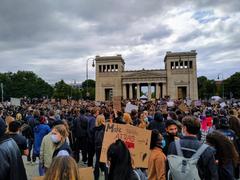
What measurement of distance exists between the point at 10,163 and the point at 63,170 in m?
1.65

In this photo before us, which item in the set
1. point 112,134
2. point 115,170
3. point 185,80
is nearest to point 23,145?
point 112,134

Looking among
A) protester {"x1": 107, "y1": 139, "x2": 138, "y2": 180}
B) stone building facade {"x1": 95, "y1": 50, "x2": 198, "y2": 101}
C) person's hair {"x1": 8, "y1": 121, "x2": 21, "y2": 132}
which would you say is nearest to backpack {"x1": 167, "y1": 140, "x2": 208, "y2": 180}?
protester {"x1": 107, "y1": 139, "x2": 138, "y2": 180}

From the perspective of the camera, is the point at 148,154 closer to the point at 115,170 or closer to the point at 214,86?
the point at 115,170

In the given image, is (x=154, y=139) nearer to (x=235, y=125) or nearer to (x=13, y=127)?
(x=235, y=125)

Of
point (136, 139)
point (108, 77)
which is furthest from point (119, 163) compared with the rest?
point (108, 77)

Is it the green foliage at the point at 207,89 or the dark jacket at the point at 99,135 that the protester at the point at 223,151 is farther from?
the green foliage at the point at 207,89

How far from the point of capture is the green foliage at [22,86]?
114125mm

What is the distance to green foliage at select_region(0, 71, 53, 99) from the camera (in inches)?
4493

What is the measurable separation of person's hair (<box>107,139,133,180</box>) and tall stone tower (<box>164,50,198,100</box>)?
329 feet

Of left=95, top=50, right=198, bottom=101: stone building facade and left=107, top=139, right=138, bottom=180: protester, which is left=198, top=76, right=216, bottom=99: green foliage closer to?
left=95, top=50, right=198, bottom=101: stone building facade

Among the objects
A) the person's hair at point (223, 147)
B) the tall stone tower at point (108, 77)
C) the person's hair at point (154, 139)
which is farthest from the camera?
the tall stone tower at point (108, 77)

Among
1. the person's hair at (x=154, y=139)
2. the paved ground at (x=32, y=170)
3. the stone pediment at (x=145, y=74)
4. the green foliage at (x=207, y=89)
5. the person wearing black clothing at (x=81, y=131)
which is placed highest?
the stone pediment at (x=145, y=74)

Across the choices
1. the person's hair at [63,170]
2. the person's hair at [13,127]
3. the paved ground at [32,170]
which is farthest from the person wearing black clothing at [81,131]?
the person's hair at [63,170]

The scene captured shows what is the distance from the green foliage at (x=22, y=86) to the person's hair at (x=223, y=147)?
112m
